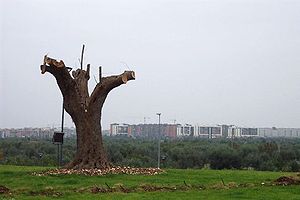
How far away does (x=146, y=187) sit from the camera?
13.0m

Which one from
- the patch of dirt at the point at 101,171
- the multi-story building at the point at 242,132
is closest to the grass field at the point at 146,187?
the patch of dirt at the point at 101,171

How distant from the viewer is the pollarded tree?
1716cm

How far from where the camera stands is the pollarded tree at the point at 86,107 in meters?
17.2

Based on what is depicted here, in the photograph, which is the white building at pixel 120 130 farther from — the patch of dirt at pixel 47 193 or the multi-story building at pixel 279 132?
the patch of dirt at pixel 47 193

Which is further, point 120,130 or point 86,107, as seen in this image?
point 120,130

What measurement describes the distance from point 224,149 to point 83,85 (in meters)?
14.5

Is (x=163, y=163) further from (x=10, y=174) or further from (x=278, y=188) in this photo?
(x=278, y=188)

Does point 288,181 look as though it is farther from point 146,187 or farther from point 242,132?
point 242,132

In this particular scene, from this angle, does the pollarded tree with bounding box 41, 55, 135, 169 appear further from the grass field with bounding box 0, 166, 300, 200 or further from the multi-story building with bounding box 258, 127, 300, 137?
the multi-story building with bounding box 258, 127, 300, 137

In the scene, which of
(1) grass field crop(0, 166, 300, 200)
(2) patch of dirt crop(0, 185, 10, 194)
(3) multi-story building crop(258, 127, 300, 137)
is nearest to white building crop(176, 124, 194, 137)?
(3) multi-story building crop(258, 127, 300, 137)

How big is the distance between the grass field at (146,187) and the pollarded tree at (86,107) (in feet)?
5.01

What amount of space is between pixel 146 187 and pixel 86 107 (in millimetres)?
5326

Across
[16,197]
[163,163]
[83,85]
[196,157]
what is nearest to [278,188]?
[16,197]

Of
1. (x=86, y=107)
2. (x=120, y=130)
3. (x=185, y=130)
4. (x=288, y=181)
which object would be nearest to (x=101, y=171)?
(x=86, y=107)
